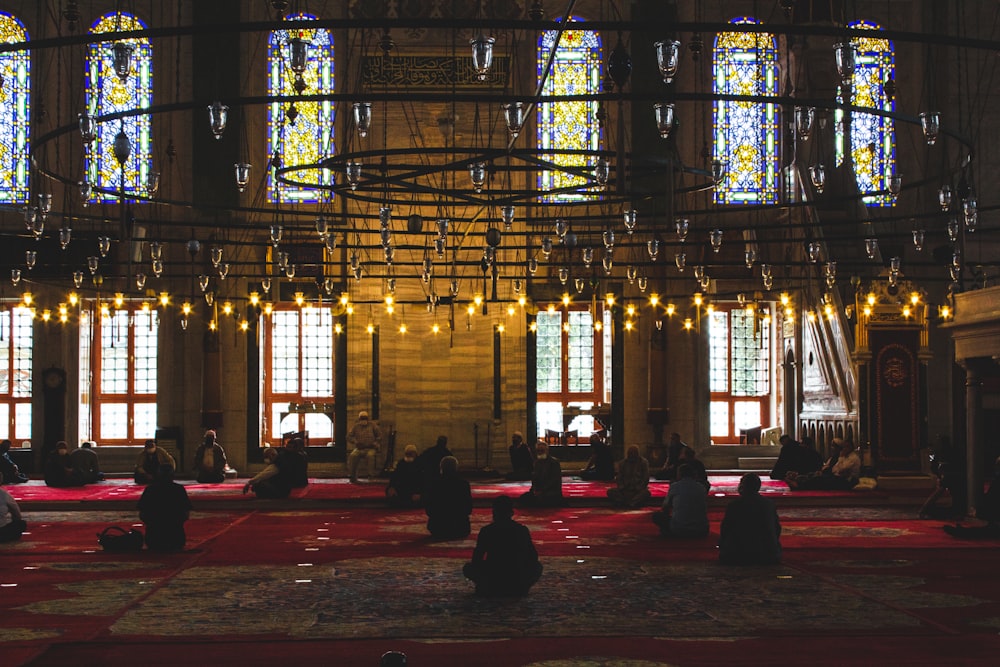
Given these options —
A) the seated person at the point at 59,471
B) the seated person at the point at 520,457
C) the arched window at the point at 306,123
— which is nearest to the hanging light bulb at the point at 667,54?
the seated person at the point at 520,457

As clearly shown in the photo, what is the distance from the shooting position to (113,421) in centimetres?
1866

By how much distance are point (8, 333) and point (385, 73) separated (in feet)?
22.7

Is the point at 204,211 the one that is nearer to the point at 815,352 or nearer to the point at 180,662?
the point at 815,352

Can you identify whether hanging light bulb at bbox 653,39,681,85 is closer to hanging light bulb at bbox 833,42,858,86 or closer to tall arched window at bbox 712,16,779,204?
hanging light bulb at bbox 833,42,858,86

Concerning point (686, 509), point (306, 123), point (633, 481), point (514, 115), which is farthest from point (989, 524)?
point (306, 123)

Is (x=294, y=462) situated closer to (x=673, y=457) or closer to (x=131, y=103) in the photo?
(x=673, y=457)

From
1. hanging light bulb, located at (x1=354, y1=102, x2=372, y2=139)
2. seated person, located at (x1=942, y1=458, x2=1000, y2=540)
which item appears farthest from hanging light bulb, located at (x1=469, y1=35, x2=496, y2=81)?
seated person, located at (x1=942, y1=458, x2=1000, y2=540)

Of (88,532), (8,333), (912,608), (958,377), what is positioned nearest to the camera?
(912,608)

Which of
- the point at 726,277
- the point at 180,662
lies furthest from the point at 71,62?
the point at 180,662

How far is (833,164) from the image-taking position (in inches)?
701

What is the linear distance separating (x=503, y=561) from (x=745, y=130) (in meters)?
13.7

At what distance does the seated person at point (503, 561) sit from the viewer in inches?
284

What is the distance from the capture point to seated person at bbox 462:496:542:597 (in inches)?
284

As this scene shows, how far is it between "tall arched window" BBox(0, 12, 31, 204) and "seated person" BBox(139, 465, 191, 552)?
1066 centimetres
